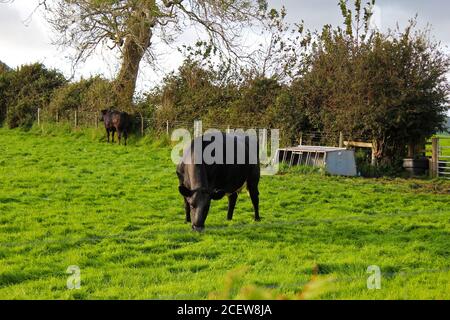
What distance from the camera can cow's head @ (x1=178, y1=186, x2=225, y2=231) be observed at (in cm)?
798

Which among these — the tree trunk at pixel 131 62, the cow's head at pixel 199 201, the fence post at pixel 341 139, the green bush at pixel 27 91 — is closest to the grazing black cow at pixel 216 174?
the cow's head at pixel 199 201

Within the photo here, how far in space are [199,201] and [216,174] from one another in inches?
39.2

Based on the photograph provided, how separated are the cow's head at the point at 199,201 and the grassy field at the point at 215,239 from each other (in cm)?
23

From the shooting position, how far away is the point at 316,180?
15.3 m

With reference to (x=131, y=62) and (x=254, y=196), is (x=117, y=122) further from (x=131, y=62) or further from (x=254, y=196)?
(x=254, y=196)

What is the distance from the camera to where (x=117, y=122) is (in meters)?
23.9

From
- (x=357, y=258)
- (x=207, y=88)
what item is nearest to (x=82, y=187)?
(x=357, y=258)

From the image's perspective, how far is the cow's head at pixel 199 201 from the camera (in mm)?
7977

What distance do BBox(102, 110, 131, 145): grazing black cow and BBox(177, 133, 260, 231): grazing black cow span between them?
48.2 feet

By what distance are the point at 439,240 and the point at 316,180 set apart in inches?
275

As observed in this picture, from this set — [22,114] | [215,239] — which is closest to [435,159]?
[215,239]

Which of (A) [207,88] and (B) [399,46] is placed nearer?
(B) [399,46]

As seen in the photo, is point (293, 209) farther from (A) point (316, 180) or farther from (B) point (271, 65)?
(B) point (271, 65)

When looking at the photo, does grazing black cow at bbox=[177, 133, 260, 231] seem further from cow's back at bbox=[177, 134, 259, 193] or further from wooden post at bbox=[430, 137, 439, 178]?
wooden post at bbox=[430, 137, 439, 178]
